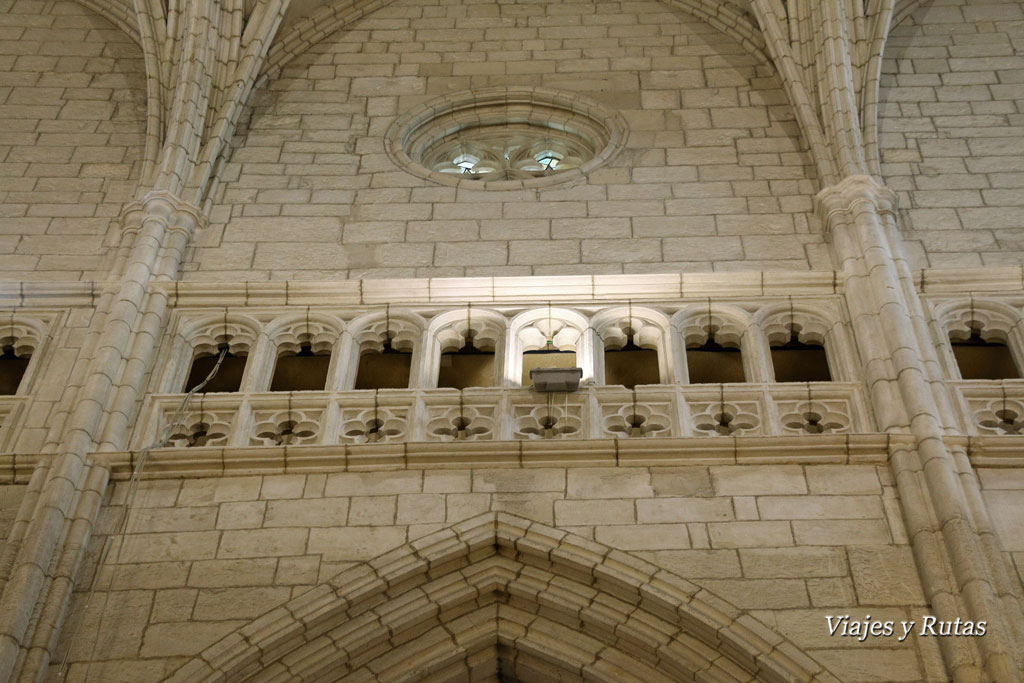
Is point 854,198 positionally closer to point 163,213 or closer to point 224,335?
point 224,335

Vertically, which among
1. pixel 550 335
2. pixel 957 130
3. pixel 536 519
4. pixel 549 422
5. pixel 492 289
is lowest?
pixel 536 519

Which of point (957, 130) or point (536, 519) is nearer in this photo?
point (536, 519)

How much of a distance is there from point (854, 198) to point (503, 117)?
3.09 metres

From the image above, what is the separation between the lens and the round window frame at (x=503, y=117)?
35.7ft

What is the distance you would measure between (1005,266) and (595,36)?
4178mm

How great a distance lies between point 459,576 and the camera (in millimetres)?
7434

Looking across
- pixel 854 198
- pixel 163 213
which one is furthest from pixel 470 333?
pixel 854 198

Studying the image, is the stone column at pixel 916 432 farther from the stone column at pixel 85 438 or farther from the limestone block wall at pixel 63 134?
the limestone block wall at pixel 63 134

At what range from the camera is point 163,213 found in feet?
32.1

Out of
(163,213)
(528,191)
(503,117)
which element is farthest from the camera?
(503,117)

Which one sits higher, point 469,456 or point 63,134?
point 63,134

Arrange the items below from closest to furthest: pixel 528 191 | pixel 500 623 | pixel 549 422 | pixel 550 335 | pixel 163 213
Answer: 1. pixel 500 623
2. pixel 549 422
3. pixel 550 335
4. pixel 163 213
5. pixel 528 191

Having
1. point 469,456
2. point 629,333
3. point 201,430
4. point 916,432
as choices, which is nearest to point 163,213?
point 201,430

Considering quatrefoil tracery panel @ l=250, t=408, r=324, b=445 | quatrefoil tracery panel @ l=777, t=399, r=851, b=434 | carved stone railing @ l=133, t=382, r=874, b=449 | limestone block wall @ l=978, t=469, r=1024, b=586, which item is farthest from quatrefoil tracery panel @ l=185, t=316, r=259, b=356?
limestone block wall @ l=978, t=469, r=1024, b=586
